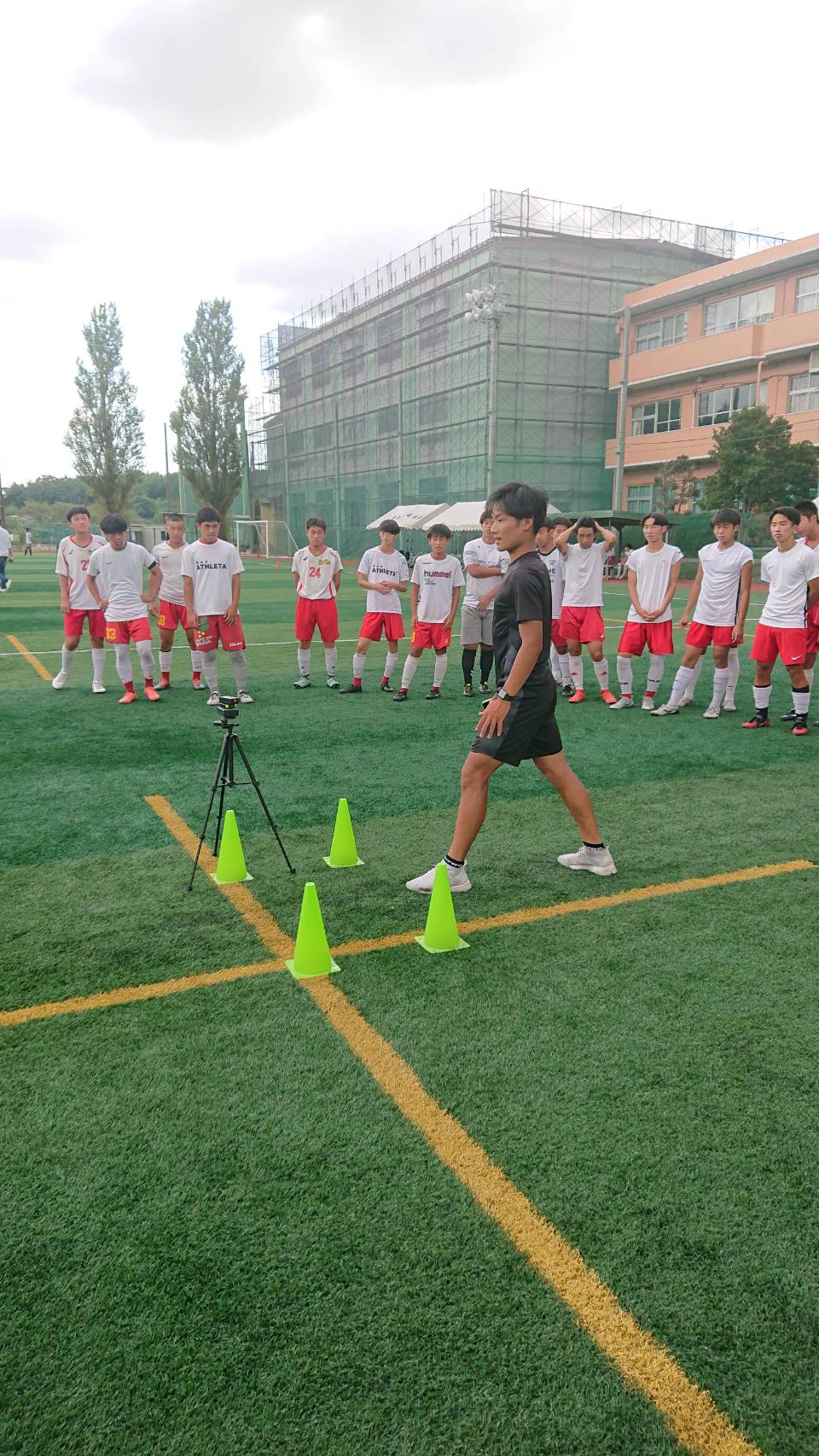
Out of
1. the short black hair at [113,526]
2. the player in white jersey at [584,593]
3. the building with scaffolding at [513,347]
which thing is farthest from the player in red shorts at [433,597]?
the building with scaffolding at [513,347]

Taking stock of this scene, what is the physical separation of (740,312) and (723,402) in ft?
13.6

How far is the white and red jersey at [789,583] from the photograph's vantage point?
855cm

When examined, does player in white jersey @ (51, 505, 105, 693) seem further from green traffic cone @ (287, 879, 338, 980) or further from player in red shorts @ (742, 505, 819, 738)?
green traffic cone @ (287, 879, 338, 980)

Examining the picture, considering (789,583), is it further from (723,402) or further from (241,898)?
(723,402)

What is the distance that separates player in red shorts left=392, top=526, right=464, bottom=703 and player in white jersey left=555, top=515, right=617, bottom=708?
48.3 inches

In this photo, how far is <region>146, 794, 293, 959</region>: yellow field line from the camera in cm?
441

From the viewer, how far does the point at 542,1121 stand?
10.1 feet

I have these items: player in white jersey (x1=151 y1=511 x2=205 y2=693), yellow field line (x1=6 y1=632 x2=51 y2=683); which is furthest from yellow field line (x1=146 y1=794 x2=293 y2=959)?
yellow field line (x1=6 y1=632 x2=51 y2=683)

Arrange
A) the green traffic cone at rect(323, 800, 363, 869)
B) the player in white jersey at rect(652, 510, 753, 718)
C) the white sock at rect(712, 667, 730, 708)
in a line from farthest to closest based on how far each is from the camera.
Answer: the white sock at rect(712, 667, 730, 708) → the player in white jersey at rect(652, 510, 753, 718) → the green traffic cone at rect(323, 800, 363, 869)

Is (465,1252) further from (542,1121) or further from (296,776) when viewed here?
(296,776)

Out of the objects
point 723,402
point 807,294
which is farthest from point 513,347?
point 807,294

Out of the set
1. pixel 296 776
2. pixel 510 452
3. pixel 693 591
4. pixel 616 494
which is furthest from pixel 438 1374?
pixel 510 452

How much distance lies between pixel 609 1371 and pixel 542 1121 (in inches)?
36.7

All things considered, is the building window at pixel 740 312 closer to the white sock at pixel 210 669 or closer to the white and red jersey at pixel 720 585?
the white and red jersey at pixel 720 585
